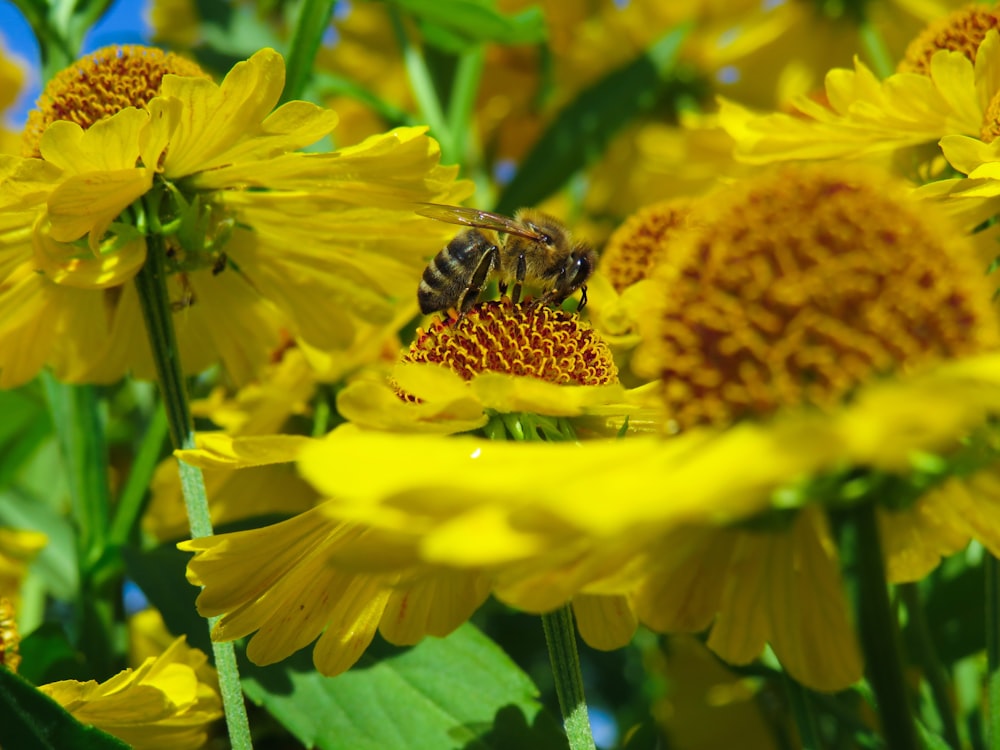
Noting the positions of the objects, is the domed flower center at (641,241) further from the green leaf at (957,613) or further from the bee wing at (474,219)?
the green leaf at (957,613)

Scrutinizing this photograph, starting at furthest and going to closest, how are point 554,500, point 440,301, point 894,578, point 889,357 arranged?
point 440,301 → point 894,578 → point 889,357 → point 554,500

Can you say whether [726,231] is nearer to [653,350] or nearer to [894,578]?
[653,350]

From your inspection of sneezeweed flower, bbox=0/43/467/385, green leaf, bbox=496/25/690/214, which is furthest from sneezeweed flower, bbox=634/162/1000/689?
green leaf, bbox=496/25/690/214

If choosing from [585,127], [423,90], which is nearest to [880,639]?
[585,127]

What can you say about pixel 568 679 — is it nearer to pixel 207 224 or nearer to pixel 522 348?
pixel 522 348

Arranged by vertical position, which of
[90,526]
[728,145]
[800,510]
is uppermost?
[728,145]

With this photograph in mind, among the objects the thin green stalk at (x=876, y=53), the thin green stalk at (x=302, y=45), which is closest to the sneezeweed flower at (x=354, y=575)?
the thin green stalk at (x=302, y=45)

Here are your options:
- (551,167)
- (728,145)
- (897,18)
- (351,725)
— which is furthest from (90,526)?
(897,18)
